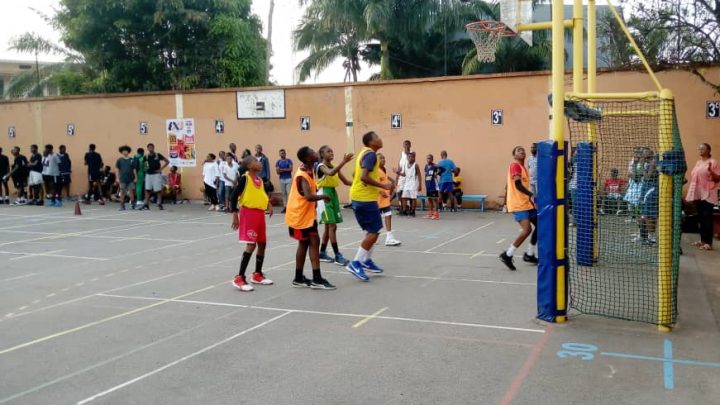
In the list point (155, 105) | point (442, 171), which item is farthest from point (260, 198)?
point (155, 105)

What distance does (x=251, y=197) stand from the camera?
898cm

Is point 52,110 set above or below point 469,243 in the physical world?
above

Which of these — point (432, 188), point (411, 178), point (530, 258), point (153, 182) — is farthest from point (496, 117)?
point (153, 182)

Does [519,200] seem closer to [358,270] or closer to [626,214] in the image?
[626,214]

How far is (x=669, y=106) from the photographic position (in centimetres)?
669

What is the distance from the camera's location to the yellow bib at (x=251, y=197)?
352 inches

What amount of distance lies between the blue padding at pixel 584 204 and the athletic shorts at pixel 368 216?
273cm

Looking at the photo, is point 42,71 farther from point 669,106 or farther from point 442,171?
point 669,106

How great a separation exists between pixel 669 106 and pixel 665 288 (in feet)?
5.79

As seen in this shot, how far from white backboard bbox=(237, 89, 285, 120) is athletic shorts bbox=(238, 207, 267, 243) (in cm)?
1311

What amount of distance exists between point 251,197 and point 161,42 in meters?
20.9

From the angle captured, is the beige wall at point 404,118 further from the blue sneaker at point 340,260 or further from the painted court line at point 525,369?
the painted court line at point 525,369

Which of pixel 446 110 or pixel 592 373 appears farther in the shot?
pixel 446 110

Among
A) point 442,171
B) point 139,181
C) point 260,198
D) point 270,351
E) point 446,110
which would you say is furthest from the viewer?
point 139,181
